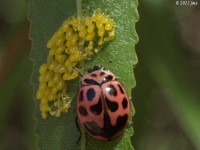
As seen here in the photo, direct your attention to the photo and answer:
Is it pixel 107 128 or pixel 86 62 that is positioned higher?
pixel 86 62

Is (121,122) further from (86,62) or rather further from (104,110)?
(86,62)

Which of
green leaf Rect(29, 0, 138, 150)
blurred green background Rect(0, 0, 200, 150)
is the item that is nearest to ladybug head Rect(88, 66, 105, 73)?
green leaf Rect(29, 0, 138, 150)

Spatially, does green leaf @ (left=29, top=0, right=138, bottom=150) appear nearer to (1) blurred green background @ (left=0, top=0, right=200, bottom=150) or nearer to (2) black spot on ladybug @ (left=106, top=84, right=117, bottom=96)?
(2) black spot on ladybug @ (left=106, top=84, right=117, bottom=96)

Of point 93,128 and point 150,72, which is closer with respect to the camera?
point 93,128

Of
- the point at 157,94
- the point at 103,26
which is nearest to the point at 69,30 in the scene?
the point at 103,26

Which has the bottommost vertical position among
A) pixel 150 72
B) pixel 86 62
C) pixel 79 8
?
pixel 150 72

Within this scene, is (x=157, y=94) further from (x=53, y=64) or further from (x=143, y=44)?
(x=53, y=64)

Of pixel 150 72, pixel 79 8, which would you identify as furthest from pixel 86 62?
pixel 150 72
